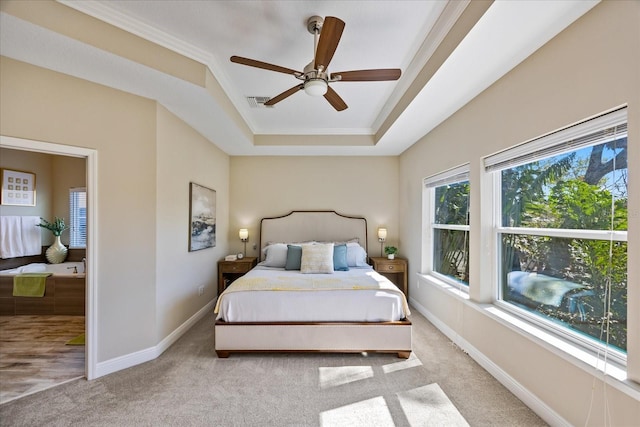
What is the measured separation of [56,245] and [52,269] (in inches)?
21.7

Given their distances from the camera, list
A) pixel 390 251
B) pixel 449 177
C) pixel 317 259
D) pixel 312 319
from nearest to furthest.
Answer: pixel 312 319
pixel 449 177
pixel 317 259
pixel 390 251

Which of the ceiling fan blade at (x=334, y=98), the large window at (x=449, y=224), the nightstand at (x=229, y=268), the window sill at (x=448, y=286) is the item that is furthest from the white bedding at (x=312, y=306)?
the ceiling fan blade at (x=334, y=98)

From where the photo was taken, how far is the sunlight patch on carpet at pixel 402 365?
266cm

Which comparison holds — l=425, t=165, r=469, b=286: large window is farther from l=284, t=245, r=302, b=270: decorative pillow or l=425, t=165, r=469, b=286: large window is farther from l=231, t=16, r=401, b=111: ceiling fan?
l=284, t=245, r=302, b=270: decorative pillow

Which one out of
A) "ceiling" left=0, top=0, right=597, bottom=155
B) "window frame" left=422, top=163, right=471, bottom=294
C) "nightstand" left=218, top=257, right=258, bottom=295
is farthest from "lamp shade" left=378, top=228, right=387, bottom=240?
"nightstand" left=218, top=257, right=258, bottom=295

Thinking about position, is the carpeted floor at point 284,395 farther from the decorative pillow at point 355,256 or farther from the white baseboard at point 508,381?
the decorative pillow at point 355,256

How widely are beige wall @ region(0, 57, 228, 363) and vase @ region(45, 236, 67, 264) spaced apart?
3167 millimetres

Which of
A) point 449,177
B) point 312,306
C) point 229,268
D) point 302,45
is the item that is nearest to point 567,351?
point 312,306

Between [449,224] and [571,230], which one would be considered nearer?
[571,230]

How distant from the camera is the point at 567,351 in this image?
181 cm

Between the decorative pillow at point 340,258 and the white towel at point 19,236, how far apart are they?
4.94 meters

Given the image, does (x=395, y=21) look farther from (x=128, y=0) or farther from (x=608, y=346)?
(x=608, y=346)

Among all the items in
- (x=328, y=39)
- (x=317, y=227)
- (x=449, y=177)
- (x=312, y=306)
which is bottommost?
(x=312, y=306)

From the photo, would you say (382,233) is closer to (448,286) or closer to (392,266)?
(392,266)
